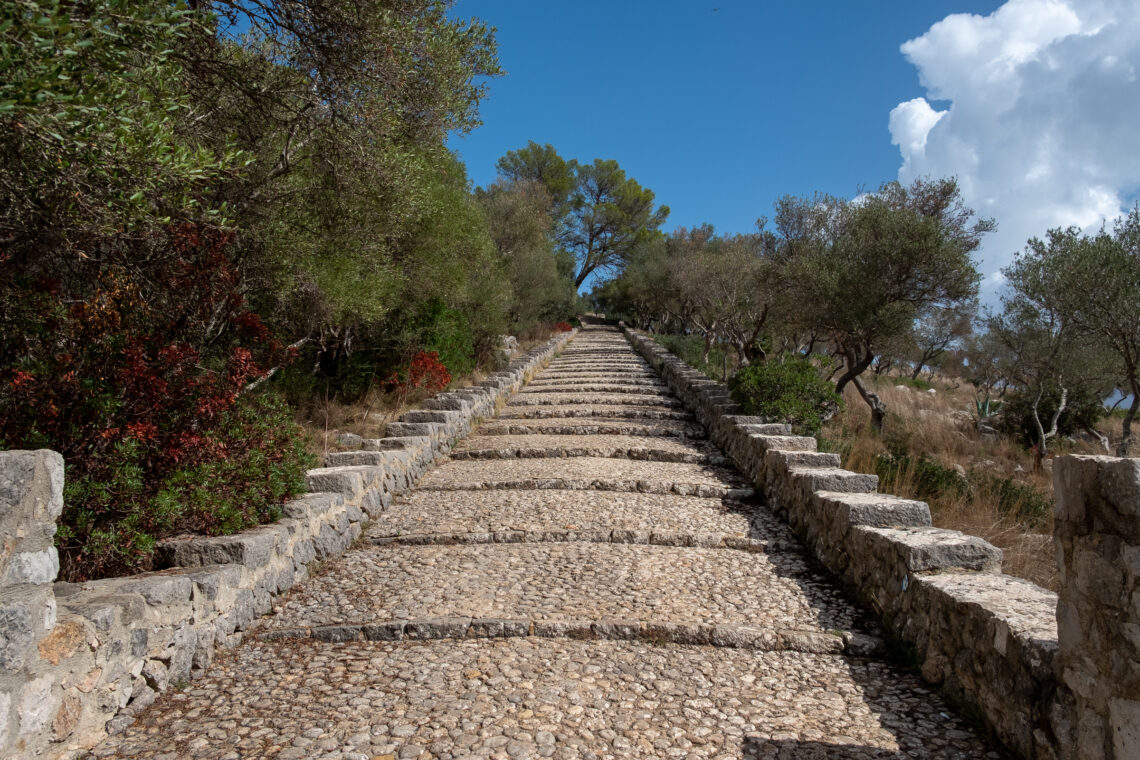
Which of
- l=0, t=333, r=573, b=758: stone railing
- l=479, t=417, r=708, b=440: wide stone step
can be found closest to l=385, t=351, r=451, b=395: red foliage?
l=479, t=417, r=708, b=440: wide stone step

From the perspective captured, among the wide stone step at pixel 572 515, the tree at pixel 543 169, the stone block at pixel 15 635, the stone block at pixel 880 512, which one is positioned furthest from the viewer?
the tree at pixel 543 169

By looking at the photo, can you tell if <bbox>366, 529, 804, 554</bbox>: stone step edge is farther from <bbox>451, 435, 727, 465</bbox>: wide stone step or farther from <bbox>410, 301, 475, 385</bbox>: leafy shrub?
<bbox>410, 301, 475, 385</bbox>: leafy shrub

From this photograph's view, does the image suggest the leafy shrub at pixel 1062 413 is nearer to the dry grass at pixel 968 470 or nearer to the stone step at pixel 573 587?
the dry grass at pixel 968 470

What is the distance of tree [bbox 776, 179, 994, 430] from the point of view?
46.2 feet

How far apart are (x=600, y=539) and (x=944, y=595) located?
10.4 feet

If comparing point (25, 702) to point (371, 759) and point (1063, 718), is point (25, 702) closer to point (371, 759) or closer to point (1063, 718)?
point (371, 759)

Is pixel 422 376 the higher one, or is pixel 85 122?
pixel 85 122

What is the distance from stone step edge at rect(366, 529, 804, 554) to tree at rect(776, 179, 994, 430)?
9.50 meters

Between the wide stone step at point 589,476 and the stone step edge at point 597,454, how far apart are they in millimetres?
189

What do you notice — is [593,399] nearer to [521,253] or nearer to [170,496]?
[170,496]

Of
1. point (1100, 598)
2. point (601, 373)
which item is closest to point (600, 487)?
point (1100, 598)

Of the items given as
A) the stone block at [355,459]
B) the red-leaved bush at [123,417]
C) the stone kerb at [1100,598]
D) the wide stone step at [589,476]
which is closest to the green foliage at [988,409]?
the wide stone step at [589,476]

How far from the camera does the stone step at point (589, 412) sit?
13.2 m

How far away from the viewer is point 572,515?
7.15 metres
